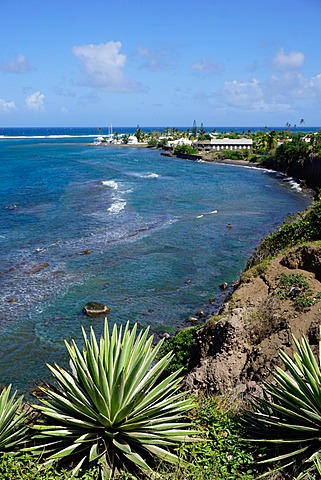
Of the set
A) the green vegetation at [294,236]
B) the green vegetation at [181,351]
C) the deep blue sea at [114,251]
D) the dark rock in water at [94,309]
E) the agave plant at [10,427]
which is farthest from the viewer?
the dark rock in water at [94,309]

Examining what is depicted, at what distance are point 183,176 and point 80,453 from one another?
71.8 metres

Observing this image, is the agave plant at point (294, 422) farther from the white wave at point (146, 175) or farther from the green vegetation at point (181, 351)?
the white wave at point (146, 175)

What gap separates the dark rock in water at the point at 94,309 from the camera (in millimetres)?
21484

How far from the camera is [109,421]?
5977 mm

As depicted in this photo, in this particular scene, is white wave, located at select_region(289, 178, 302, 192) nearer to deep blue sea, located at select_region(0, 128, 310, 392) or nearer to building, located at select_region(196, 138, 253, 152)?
deep blue sea, located at select_region(0, 128, 310, 392)

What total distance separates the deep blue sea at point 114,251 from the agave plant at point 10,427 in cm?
518

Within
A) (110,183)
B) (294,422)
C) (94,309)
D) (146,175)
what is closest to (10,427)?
(294,422)

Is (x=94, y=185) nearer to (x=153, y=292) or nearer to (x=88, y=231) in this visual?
(x=88, y=231)

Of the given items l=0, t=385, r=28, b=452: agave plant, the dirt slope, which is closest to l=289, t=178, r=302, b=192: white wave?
the dirt slope

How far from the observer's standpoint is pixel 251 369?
1072cm

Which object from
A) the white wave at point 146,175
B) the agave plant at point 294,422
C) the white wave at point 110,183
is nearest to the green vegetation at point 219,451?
the agave plant at point 294,422

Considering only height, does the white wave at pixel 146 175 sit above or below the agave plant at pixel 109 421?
below

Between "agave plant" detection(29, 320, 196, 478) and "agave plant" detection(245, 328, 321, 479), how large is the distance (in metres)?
1.07

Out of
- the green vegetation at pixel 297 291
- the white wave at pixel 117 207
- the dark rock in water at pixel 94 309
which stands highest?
the green vegetation at pixel 297 291
